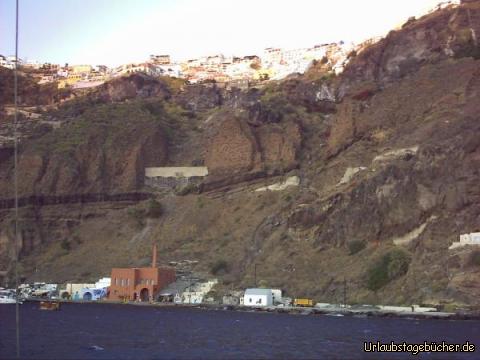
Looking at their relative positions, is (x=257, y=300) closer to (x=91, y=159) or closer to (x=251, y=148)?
(x=251, y=148)

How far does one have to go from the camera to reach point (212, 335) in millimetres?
72375

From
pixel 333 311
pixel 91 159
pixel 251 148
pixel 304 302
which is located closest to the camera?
pixel 333 311

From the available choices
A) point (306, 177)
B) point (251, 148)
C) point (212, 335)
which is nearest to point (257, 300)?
point (306, 177)

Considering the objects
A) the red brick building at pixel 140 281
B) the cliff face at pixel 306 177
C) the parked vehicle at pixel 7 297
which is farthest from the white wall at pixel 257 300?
the parked vehicle at pixel 7 297

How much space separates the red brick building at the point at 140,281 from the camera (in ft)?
400

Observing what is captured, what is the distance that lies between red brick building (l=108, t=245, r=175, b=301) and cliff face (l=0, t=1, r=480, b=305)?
574cm

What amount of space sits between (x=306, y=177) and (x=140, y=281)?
32.2 metres

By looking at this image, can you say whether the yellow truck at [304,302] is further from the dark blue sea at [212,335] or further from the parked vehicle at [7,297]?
the parked vehicle at [7,297]

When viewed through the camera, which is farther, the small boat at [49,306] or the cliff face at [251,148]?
the cliff face at [251,148]

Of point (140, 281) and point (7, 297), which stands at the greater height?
point (140, 281)

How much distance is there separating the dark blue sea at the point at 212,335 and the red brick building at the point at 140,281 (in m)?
17.3

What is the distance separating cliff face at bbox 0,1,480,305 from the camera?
107 meters

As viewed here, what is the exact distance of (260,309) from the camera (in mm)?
107250

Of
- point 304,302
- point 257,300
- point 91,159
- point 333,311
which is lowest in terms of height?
point 333,311
